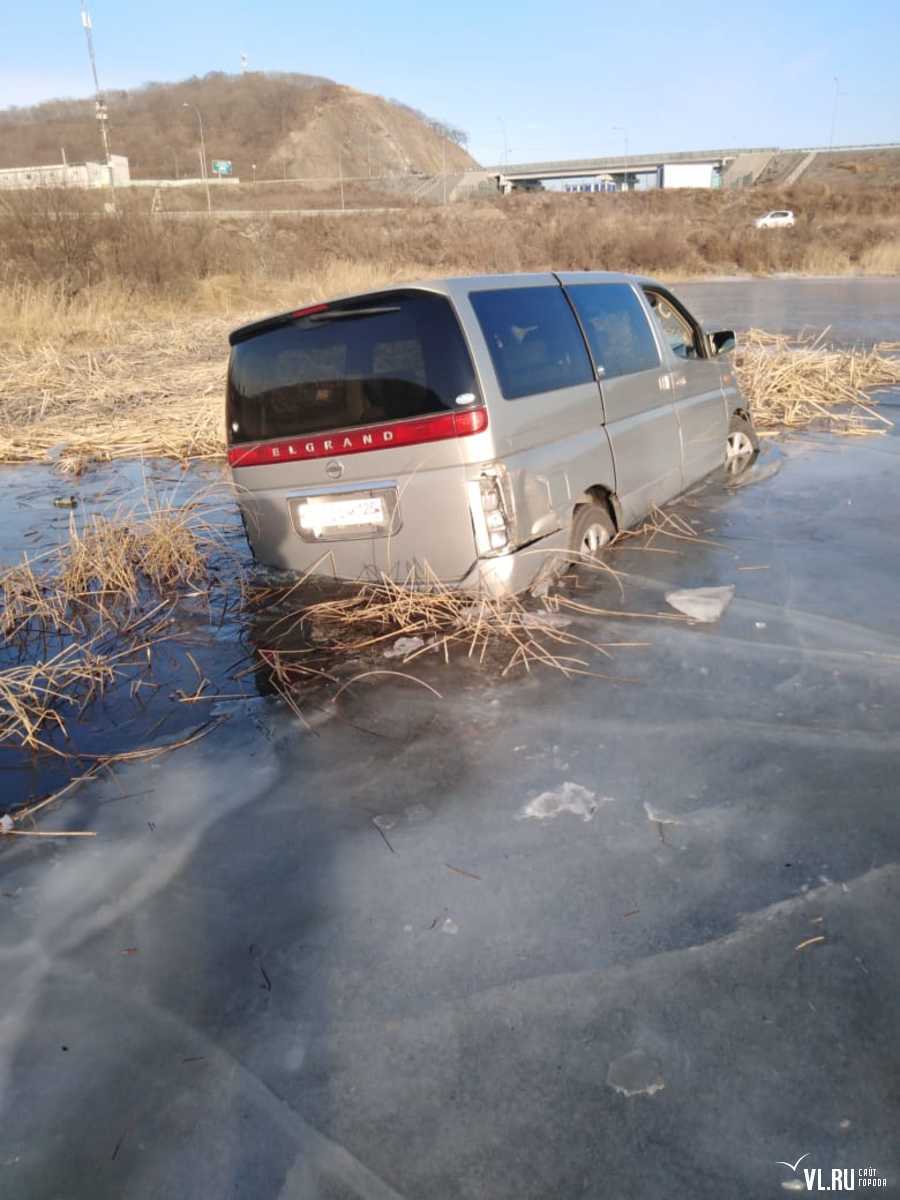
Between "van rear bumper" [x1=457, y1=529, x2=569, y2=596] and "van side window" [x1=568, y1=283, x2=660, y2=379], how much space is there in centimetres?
139

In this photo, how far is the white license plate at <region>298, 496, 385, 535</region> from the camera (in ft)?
14.9

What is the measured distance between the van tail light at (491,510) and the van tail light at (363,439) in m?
0.24

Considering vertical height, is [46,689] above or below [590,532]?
below

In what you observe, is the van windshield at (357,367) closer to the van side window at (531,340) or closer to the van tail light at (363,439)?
the van tail light at (363,439)

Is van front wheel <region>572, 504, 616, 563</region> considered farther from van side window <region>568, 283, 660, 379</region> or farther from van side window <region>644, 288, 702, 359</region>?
van side window <region>644, 288, 702, 359</region>

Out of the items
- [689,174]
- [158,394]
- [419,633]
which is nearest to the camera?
[419,633]

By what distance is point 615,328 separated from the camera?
5.72 m

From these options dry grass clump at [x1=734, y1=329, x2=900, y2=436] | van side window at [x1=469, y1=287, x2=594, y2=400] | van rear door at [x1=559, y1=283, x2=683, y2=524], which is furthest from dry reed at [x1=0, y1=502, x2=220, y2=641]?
dry grass clump at [x1=734, y1=329, x2=900, y2=436]

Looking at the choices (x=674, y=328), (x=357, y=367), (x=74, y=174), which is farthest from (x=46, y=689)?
(x=74, y=174)

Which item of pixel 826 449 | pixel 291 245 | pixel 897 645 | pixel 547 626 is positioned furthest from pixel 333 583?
pixel 291 245

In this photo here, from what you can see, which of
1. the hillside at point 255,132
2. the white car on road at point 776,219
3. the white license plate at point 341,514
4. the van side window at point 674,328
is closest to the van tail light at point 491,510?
the white license plate at point 341,514

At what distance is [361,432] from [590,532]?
1.64 meters

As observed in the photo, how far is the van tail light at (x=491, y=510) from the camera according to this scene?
168 inches

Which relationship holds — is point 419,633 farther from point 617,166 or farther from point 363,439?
point 617,166
